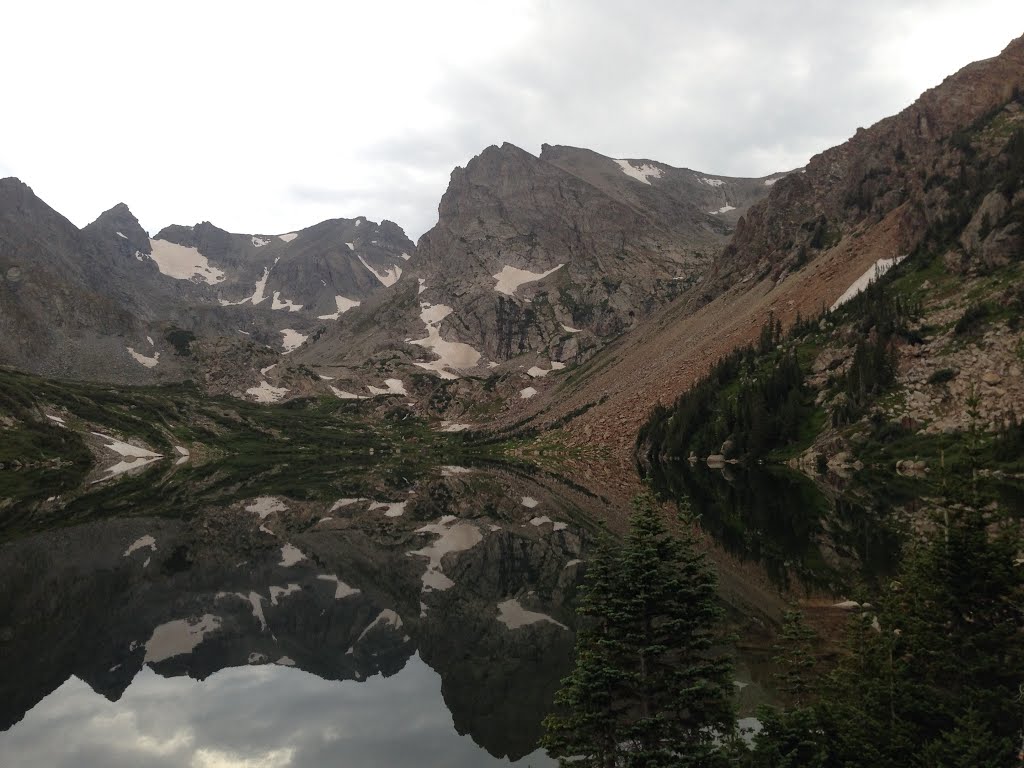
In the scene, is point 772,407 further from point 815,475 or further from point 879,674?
point 879,674

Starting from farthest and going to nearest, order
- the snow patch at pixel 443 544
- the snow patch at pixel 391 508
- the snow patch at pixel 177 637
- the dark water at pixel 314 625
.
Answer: the snow patch at pixel 391 508, the snow patch at pixel 443 544, the snow patch at pixel 177 637, the dark water at pixel 314 625

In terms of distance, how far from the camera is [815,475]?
88938 millimetres

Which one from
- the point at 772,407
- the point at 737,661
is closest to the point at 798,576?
the point at 737,661

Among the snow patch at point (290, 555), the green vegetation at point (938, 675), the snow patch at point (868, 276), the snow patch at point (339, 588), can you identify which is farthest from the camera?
the snow patch at point (868, 276)

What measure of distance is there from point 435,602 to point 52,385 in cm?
20122

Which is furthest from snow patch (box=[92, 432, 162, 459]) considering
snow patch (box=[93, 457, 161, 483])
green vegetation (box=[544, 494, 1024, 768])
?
green vegetation (box=[544, 494, 1024, 768])

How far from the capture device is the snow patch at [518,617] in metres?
29.9

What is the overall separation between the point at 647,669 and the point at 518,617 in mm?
17778

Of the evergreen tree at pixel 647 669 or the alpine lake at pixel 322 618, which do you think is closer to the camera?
the evergreen tree at pixel 647 669

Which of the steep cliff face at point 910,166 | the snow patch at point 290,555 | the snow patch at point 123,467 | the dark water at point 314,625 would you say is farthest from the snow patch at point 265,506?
the steep cliff face at point 910,166

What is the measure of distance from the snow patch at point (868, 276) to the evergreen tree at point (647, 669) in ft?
433

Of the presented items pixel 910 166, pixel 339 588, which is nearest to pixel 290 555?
pixel 339 588

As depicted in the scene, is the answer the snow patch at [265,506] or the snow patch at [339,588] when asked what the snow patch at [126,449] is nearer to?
the snow patch at [265,506]

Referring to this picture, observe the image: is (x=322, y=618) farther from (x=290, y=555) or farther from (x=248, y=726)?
(x=290, y=555)
